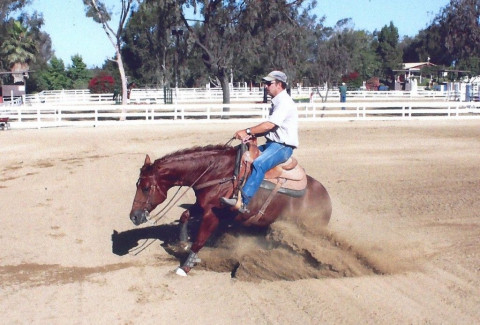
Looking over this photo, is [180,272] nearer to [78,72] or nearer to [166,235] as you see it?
[166,235]

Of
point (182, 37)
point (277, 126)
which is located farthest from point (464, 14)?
point (277, 126)

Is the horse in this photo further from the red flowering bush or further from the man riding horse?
the red flowering bush

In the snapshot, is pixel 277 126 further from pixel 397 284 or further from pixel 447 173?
pixel 447 173

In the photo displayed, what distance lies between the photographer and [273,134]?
727 centimetres

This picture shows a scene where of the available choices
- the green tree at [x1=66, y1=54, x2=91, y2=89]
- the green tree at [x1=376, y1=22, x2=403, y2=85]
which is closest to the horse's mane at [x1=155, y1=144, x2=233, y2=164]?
the green tree at [x1=66, y1=54, x2=91, y2=89]

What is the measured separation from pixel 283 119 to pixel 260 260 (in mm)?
1635

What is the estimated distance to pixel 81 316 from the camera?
5.94 metres

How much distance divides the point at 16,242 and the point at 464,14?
39260mm

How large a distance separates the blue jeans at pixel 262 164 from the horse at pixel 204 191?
Answer: 204 millimetres

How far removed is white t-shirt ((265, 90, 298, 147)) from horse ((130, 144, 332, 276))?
1.90 ft

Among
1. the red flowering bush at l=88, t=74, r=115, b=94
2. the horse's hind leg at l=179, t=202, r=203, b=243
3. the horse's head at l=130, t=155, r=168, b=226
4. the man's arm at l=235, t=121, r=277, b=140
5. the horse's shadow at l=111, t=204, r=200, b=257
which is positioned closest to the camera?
the man's arm at l=235, t=121, r=277, b=140

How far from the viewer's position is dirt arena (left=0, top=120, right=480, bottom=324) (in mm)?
5922

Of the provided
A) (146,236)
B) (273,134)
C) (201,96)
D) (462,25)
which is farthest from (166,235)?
(201,96)

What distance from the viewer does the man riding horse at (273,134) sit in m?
7.02
